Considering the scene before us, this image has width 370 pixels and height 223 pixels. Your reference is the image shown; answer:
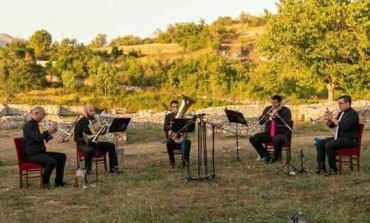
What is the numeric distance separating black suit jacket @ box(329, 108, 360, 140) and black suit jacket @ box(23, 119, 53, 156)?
201 inches

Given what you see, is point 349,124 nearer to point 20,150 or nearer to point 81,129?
point 81,129

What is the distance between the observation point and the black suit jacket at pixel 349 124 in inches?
392

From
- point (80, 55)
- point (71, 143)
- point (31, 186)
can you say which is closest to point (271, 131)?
point (31, 186)

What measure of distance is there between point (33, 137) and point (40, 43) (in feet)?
165

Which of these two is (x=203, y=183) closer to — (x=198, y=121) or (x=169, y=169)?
(x=198, y=121)

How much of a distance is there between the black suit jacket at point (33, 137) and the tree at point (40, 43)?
48.8 metres

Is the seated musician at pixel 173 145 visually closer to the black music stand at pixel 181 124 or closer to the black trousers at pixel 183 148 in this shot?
the black trousers at pixel 183 148

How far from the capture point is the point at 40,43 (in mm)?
57938

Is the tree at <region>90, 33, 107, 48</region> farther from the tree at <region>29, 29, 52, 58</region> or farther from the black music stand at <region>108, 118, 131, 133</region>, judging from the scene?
the black music stand at <region>108, 118, 131, 133</region>

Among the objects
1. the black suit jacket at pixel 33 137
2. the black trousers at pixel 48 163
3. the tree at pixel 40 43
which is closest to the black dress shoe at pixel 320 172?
the black trousers at pixel 48 163

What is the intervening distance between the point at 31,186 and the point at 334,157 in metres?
5.35

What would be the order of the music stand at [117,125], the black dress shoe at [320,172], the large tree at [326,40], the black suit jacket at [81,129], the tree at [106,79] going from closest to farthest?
1. the black dress shoe at [320,172]
2. the music stand at [117,125]
3. the black suit jacket at [81,129]
4. the large tree at [326,40]
5. the tree at [106,79]

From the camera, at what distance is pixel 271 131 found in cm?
1205

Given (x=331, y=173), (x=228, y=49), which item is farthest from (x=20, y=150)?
(x=228, y=49)
